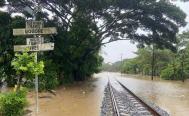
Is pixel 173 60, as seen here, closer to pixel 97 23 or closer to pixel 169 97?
pixel 97 23

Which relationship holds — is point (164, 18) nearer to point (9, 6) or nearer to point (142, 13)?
point (142, 13)

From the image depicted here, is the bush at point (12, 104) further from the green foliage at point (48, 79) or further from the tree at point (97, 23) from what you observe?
the tree at point (97, 23)

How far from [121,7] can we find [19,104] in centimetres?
2941

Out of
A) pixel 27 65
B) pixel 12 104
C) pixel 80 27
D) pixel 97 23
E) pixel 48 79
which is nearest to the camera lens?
pixel 27 65

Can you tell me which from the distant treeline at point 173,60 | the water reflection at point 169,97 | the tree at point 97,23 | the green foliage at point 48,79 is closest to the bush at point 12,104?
the water reflection at point 169,97

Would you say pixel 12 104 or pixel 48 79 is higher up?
pixel 48 79

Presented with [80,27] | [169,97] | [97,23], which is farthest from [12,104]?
[97,23]

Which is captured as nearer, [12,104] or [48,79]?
[12,104]

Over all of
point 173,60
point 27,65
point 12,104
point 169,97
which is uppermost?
point 173,60

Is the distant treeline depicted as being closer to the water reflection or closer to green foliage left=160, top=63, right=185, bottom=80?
green foliage left=160, top=63, right=185, bottom=80

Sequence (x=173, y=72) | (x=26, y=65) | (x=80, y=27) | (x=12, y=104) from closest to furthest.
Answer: (x=26, y=65) → (x=12, y=104) → (x=80, y=27) → (x=173, y=72)

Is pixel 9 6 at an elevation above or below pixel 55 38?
above

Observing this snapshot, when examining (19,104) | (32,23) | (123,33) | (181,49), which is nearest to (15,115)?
(19,104)

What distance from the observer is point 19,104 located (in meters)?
15.0
